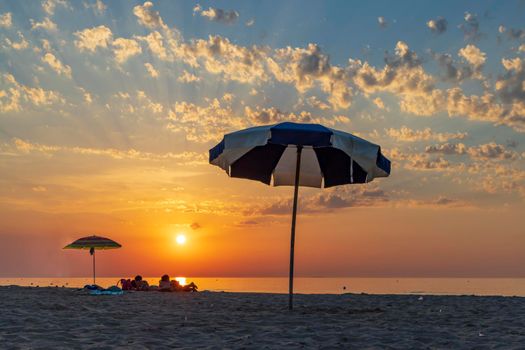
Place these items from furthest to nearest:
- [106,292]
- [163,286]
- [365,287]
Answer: [365,287] → [163,286] → [106,292]

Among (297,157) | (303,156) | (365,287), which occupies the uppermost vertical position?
(303,156)

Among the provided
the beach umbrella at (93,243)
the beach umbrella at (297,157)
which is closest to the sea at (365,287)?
the beach umbrella at (93,243)

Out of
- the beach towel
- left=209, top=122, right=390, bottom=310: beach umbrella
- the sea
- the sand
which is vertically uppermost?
left=209, top=122, right=390, bottom=310: beach umbrella

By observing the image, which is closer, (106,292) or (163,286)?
(106,292)

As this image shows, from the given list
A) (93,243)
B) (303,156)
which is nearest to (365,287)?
(93,243)

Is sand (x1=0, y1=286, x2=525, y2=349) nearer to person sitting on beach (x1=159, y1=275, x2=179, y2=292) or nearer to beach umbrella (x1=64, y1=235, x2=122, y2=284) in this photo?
person sitting on beach (x1=159, y1=275, x2=179, y2=292)

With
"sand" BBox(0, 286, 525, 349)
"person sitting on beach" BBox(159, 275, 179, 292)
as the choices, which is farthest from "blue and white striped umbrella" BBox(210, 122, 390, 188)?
"person sitting on beach" BBox(159, 275, 179, 292)

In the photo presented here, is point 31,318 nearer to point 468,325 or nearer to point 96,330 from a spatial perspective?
point 96,330

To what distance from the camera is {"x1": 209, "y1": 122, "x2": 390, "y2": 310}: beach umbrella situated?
10867 millimetres

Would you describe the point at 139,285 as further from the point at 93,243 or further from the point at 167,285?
the point at 93,243

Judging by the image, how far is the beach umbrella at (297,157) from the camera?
10.9 m

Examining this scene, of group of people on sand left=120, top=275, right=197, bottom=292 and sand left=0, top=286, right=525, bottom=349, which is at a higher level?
sand left=0, top=286, right=525, bottom=349

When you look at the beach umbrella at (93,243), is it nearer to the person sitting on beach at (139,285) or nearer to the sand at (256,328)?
the person sitting on beach at (139,285)

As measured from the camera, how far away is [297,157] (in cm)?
1268
